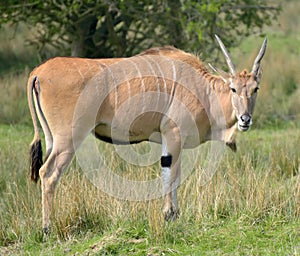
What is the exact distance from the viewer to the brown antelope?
589 cm

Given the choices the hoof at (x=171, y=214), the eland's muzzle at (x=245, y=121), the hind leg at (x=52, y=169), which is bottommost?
the hoof at (x=171, y=214)

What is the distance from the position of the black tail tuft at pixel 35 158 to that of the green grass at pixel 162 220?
21 centimetres

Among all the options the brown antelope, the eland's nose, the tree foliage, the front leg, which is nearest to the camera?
the brown antelope

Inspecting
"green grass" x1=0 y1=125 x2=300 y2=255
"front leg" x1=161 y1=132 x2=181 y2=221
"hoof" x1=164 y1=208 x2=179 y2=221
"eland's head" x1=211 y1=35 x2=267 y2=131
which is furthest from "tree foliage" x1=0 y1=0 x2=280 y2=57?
"hoof" x1=164 y1=208 x2=179 y2=221

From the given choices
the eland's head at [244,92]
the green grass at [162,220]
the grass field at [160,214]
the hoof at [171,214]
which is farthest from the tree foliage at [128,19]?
the hoof at [171,214]

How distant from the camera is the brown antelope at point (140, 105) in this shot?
5.89m

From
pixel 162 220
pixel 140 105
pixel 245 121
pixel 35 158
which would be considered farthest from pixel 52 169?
pixel 245 121

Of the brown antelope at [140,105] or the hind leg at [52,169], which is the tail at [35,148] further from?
the hind leg at [52,169]

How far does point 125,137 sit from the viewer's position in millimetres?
6242

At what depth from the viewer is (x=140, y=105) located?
247 inches

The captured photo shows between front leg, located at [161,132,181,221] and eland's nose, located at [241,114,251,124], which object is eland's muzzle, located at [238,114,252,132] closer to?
eland's nose, located at [241,114,251,124]

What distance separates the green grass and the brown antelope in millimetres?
179

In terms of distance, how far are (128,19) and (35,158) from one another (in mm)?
4995

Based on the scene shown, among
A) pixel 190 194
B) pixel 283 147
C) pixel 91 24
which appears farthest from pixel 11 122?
pixel 190 194
